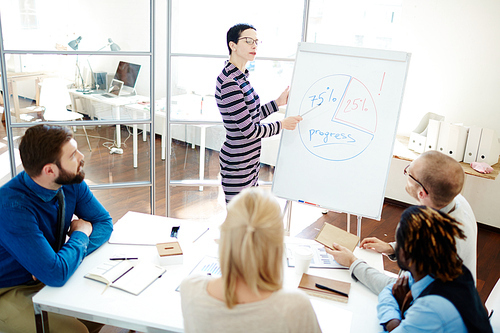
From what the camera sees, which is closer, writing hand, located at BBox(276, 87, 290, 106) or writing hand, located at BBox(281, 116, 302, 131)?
writing hand, located at BBox(281, 116, 302, 131)

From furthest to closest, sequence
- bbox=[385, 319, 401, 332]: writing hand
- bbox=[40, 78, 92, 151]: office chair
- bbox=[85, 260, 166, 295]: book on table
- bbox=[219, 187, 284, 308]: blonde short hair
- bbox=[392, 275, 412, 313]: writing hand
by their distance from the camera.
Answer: bbox=[40, 78, 92, 151]: office chair → bbox=[85, 260, 166, 295]: book on table → bbox=[392, 275, 412, 313]: writing hand → bbox=[385, 319, 401, 332]: writing hand → bbox=[219, 187, 284, 308]: blonde short hair

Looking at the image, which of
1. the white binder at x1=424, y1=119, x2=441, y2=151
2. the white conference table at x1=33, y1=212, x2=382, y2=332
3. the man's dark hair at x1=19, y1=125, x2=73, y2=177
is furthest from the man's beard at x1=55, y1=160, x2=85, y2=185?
the white binder at x1=424, y1=119, x2=441, y2=151

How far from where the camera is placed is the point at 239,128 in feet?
8.13

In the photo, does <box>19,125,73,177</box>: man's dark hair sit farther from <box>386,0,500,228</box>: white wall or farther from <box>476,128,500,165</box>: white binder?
<box>386,0,500,228</box>: white wall

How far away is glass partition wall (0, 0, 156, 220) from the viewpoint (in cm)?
287

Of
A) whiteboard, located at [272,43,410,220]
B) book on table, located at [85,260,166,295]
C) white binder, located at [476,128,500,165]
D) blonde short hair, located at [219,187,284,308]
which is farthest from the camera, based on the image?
white binder, located at [476,128,500,165]

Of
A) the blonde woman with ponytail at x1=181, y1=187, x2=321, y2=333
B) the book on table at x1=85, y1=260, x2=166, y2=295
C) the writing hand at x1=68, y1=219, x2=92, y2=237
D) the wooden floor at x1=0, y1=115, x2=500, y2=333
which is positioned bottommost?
the wooden floor at x1=0, y1=115, x2=500, y2=333

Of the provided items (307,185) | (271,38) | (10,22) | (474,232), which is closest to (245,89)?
(307,185)

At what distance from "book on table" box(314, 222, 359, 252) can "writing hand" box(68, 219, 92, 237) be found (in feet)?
3.26

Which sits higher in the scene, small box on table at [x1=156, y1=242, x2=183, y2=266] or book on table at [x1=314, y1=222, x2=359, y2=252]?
book on table at [x1=314, y1=222, x2=359, y2=252]

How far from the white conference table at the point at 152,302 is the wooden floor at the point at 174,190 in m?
1.49

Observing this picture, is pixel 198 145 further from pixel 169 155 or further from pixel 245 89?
pixel 245 89

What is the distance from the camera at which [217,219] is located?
11.8 feet

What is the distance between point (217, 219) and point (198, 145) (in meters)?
0.64
